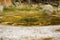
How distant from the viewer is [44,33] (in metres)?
10.9

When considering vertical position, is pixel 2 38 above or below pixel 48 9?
above

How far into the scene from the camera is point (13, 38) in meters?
9.57

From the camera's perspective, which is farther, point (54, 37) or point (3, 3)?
point (3, 3)

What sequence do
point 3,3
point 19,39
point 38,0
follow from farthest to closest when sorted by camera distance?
point 38,0, point 3,3, point 19,39

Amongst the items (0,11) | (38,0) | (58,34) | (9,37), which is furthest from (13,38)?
(38,0)

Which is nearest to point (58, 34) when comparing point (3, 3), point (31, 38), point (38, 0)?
point (31, 38)

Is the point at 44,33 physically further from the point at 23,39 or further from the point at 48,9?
the point at 48,9

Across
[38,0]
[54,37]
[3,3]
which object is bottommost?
[38,0]

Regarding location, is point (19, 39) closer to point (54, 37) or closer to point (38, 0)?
point (54, 37)

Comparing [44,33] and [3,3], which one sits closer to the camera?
[44,33]

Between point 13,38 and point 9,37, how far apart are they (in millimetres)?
Result: 305

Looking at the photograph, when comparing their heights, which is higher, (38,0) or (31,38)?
(31,38)

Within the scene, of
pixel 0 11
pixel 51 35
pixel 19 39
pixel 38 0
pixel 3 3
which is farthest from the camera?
pixel 38 0

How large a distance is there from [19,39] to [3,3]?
1341cm
